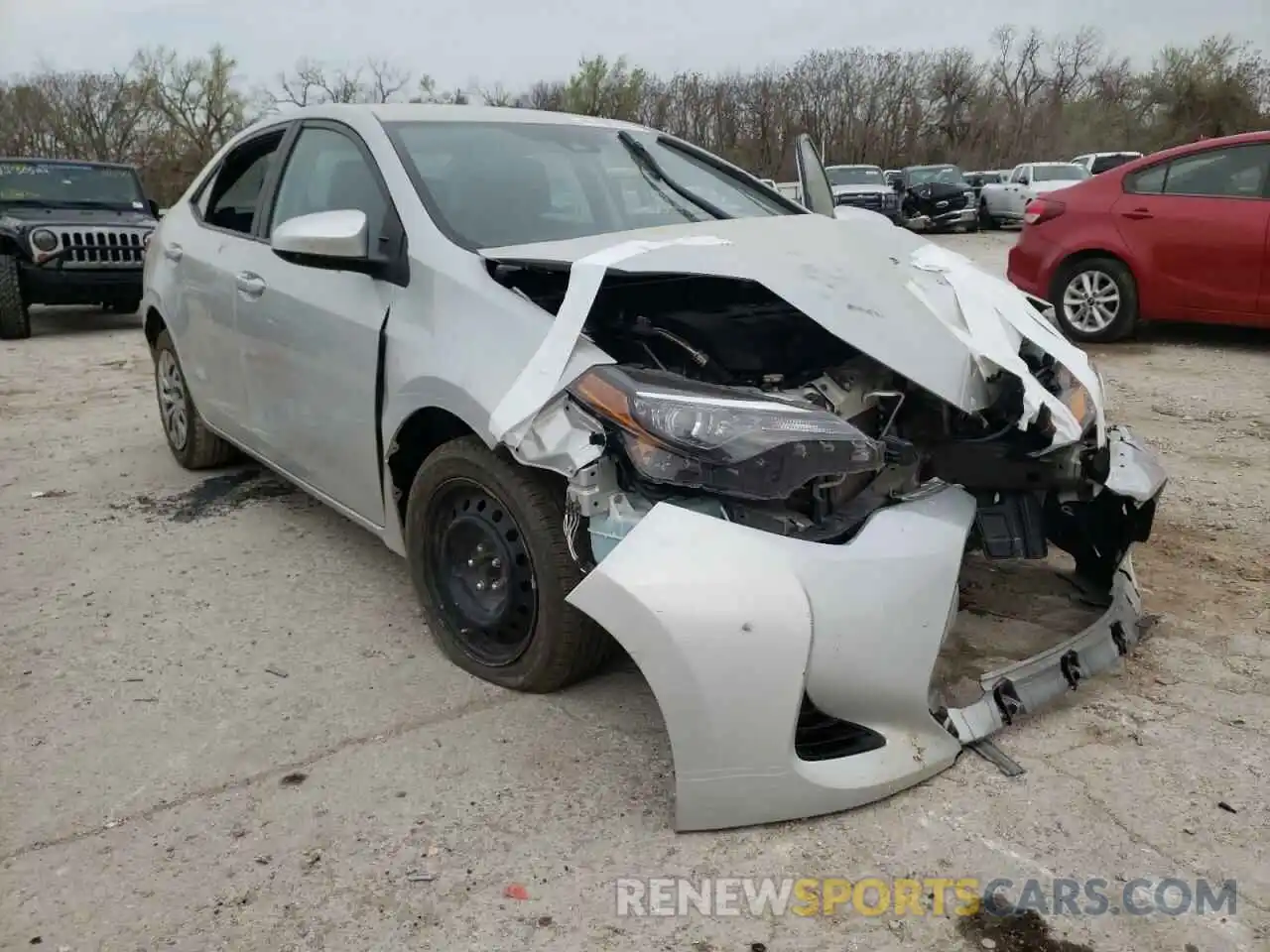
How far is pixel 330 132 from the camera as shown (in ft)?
11.8

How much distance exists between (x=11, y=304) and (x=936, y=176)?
20.3 metres

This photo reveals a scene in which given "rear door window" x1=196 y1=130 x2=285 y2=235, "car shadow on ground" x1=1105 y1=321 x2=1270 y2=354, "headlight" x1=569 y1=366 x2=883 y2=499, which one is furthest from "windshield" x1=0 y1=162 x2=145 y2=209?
"headlight" x1=569 y1=366 x2=883 y2=499

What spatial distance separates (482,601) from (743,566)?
103 centimetres

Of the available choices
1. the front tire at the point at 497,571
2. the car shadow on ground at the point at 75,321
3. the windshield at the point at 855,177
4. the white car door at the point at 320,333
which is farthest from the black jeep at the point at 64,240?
the windshield at the point at 855,177

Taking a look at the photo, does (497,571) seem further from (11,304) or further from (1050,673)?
(11,304)

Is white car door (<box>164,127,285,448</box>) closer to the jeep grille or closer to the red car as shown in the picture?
the red car

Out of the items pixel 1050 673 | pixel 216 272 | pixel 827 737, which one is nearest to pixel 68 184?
pixel 216 272

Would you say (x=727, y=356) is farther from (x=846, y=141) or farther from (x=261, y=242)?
(x=846, y=141)

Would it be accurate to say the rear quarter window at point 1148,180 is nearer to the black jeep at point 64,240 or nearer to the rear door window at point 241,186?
the rear door window at point 241,186

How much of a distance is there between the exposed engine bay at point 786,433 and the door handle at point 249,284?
53.7 inches

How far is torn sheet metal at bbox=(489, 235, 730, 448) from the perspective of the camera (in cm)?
242

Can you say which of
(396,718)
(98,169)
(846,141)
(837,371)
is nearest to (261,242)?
(396,718)

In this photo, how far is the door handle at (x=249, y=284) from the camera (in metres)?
3.72

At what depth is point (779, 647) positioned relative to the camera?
2.12 m
